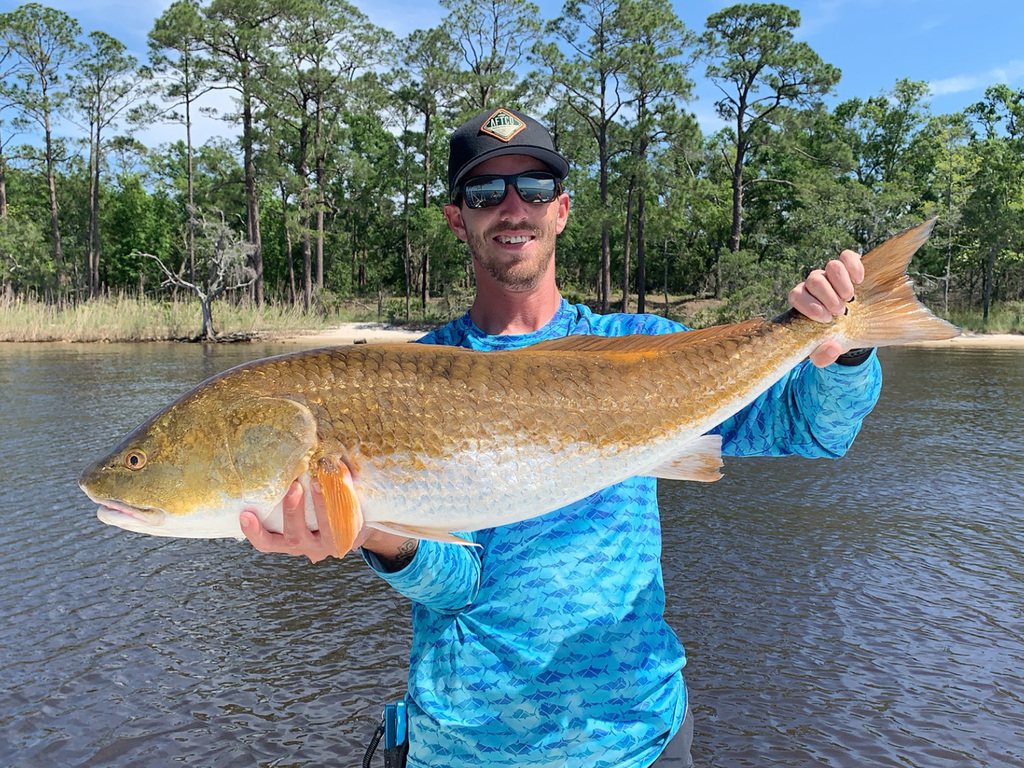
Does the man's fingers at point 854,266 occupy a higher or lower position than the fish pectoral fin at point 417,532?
higher

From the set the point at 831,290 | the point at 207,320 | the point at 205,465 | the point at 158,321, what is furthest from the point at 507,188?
the point at 158,321

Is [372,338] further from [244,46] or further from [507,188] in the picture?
[507,188]

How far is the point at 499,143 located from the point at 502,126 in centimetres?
10

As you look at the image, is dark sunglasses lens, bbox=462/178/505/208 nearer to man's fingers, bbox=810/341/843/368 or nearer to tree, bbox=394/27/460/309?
man's fingers, bbox=810/341/843/368

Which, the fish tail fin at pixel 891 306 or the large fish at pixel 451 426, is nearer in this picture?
the large fish at pixel 451 426

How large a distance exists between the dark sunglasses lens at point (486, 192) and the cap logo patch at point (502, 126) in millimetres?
180

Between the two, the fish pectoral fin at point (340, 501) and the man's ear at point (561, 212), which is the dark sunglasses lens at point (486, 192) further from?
the fish pectoral fin at point (340, 501)

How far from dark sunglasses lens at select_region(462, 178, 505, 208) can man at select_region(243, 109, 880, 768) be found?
1.20 m

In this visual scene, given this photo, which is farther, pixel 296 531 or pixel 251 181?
pixel 251 181

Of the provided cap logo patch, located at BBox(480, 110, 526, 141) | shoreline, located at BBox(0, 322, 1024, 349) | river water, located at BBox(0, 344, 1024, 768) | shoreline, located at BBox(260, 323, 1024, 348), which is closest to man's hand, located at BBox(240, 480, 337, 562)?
cap logo patch, located at BBox(480, 110, 526, 141)

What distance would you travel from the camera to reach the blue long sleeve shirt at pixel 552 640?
2.29 meters

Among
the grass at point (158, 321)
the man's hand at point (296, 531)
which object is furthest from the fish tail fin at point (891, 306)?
the grass at point (158, 321)

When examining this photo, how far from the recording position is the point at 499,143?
9.76 feet

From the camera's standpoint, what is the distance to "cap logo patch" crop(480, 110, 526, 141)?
3.01 meters
